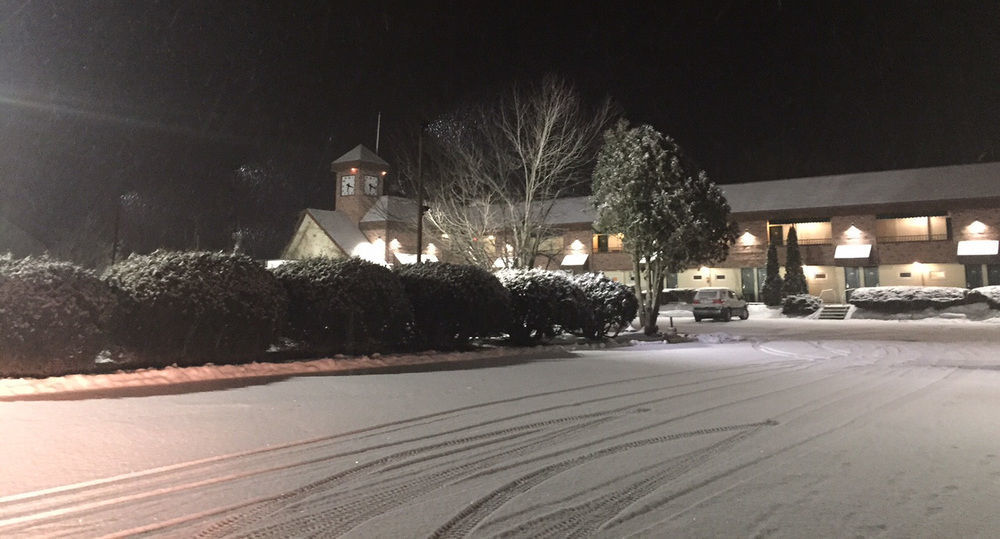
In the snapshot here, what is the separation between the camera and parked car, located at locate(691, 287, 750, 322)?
96.0 feet

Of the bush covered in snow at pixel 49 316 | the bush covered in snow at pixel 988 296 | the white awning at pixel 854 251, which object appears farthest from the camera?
the white awning at pixel 854 251

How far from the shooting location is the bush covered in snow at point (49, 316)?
748 centimetres

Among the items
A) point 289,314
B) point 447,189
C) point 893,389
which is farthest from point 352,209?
point 893,389

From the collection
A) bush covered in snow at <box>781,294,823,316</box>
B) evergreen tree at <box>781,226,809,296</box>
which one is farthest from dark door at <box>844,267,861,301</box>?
bush covered in snow at <box>781,294,823,316</box>

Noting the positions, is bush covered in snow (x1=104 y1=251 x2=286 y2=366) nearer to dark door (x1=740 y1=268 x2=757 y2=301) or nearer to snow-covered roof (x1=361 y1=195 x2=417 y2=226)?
snow-covered roof (x1=361 y1=195 x2=417 y2=226)

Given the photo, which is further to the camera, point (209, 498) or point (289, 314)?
point (289, 314)

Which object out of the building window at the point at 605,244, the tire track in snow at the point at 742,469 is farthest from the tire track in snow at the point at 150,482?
the building window at the point at 605,244

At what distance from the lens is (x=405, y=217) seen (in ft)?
102

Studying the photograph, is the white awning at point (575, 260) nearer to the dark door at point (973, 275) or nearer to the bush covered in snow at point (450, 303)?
the dark door at point (973, 275)

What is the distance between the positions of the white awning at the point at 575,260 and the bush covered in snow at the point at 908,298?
17418 millimetres

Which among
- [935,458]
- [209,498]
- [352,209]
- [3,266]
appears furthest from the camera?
[352,209]

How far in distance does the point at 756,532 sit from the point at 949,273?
133 ft

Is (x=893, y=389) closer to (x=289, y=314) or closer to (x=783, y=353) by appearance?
(x=783, y=353)

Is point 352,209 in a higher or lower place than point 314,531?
higher
